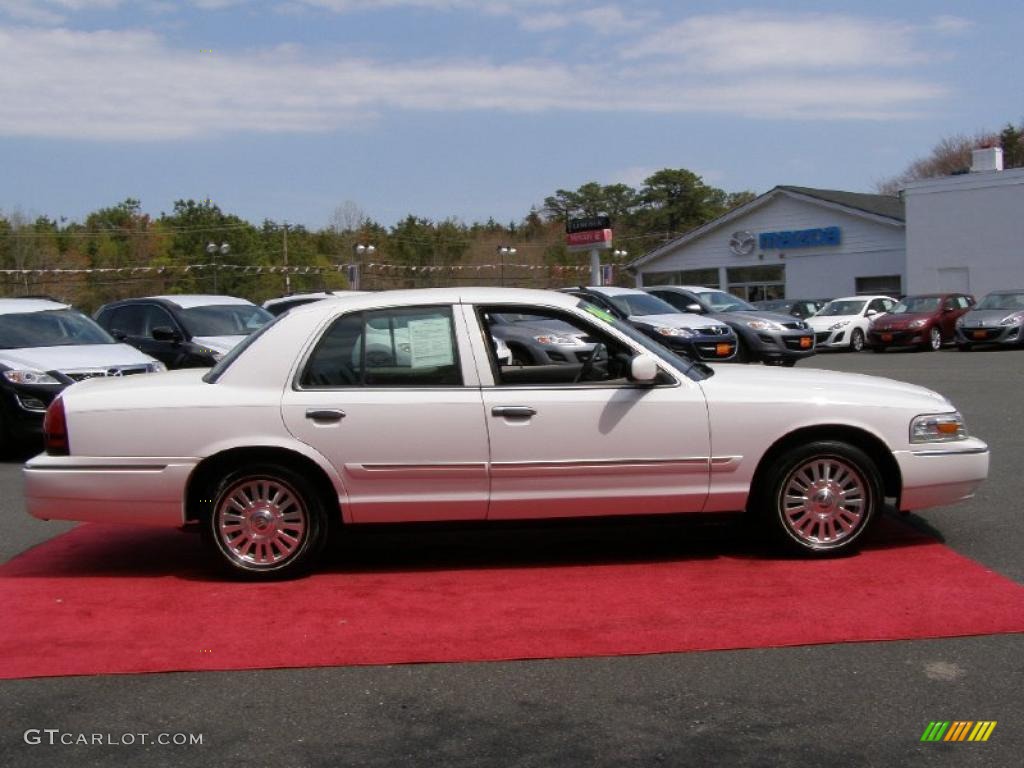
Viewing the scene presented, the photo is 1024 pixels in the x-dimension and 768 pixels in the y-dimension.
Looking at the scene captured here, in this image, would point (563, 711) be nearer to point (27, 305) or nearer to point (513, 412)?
point (513, 412)

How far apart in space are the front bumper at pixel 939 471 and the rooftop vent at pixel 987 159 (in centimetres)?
3498

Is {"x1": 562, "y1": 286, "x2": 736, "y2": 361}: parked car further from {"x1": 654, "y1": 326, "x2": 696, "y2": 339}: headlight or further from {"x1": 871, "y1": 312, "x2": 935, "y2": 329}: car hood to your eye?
{"x1": 871, "y1": 312, "x2": 935, "y2": 329}: car hood

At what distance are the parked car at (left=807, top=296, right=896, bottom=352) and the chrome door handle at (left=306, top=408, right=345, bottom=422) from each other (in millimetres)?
24894

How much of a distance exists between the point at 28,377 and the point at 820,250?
36.3m

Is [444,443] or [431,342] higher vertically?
[431,342]

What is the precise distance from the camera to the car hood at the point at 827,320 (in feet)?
98.9

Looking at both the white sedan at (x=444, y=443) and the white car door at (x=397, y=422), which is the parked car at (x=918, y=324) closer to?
the white sedan at (x=444, y=443)

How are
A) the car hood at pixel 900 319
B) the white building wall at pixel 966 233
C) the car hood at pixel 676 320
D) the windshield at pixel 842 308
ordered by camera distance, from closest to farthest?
the car hood at pixel 676 320, the car hood at pixel 900 319, the windshield at pixel 842 308, the white building wall at pixel 966 233

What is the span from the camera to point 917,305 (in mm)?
29750

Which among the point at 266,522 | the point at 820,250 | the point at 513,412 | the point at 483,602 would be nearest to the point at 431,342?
the point at 513,412

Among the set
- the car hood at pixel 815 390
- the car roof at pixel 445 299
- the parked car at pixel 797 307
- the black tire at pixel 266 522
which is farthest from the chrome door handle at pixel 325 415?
the parked car at pixel 797 307

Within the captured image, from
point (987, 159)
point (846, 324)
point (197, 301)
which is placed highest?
point (987, 159)

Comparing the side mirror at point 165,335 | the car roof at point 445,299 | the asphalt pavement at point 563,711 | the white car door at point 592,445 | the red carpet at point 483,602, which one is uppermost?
the car roof at point 445,299

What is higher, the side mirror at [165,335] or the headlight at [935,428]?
the side mirror at [165,335]
